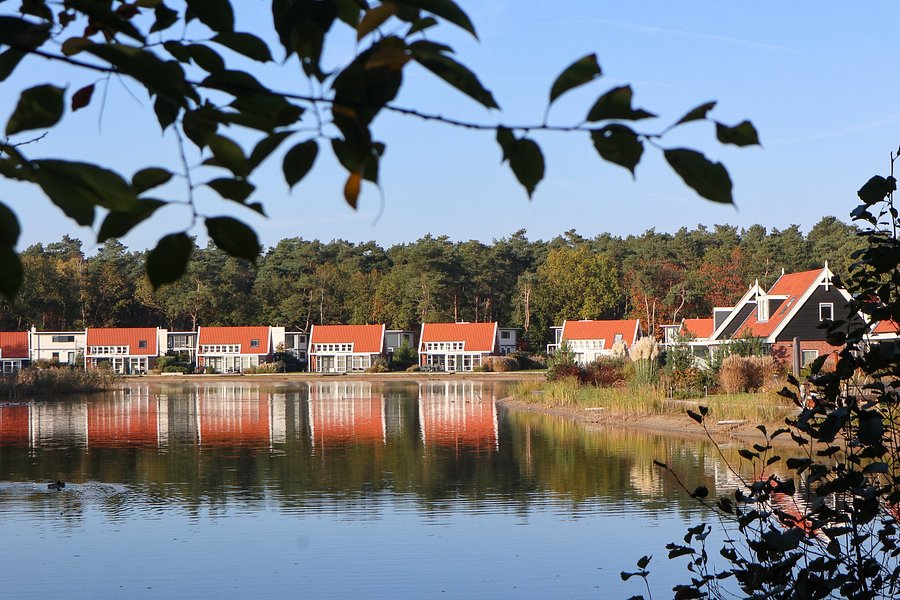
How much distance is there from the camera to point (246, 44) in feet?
4.38

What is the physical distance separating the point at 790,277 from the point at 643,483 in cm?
2385

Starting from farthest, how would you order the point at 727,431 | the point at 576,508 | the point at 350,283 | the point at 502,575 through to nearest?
1. the point at 350,283
2. the point at 727,431
3. the point at 576,508
4. the point at 502,575

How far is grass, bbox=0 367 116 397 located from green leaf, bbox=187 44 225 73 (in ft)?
142

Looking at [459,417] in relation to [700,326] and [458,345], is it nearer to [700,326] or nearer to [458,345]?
[700,326]

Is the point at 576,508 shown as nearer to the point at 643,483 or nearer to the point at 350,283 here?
the point at 643,483

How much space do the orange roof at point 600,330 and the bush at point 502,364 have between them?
3.64 m

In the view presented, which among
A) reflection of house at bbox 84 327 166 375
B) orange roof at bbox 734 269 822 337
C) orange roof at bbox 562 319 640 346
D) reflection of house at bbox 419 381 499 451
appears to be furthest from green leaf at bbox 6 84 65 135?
reflection of house at bbox 84 327 166 375

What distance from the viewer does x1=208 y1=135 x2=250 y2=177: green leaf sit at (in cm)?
118

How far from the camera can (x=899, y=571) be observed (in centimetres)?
317

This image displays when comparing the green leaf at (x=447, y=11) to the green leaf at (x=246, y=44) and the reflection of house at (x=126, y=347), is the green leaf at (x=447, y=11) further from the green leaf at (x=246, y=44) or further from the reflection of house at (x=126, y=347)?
the reflection of house at (x=126, y=347)

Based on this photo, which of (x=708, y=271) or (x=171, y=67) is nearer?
(x=171, y=67)

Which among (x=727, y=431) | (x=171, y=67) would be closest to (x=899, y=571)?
(x=171, y=67)

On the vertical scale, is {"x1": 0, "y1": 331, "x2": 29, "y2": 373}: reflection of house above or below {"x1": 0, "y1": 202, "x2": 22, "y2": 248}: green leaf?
below

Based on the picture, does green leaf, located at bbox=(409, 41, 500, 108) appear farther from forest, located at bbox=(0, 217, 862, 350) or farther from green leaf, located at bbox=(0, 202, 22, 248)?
forest, located at bbox=(0, 217, 862, 350)
